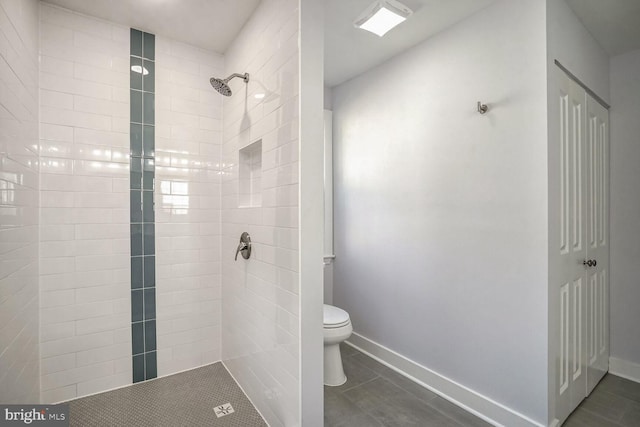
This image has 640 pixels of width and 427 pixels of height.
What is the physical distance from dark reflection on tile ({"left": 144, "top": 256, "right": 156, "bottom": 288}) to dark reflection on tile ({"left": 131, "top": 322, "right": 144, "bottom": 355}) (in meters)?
0.27

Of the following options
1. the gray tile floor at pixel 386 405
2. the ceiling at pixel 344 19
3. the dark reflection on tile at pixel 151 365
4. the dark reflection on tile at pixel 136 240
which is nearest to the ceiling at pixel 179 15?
the ceiling at pixel 344 19

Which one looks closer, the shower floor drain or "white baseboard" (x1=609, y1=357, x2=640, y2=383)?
the shower floor drain

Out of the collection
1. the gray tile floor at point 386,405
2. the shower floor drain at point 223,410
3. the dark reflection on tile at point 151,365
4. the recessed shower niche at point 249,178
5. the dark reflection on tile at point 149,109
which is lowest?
the gray tile floor at point 386,405

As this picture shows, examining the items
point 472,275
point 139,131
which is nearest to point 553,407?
point 472,275

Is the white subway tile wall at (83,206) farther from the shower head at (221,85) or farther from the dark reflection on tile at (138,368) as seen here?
the shower head at (221,85)

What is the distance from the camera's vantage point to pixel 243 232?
200 cm

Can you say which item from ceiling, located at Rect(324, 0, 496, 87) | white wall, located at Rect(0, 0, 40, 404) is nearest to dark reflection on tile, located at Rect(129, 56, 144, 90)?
white wall, located at Rect(0, 0, 40, 404)

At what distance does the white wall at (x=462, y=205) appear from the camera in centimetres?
165

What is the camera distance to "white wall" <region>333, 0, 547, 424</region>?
5.40ft

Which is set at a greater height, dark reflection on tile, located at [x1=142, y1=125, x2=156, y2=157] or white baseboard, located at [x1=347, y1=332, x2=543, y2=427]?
dark reflection on tile, located at [x1=142, y1=125, x2=156, y2=157]

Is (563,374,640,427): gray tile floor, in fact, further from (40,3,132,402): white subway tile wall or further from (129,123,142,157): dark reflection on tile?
(129,123,142,157): dark reflection on tile

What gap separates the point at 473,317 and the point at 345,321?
32.7 inches

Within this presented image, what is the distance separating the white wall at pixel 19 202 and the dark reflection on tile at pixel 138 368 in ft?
1.61

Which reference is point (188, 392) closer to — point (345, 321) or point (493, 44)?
point (345, 321)
